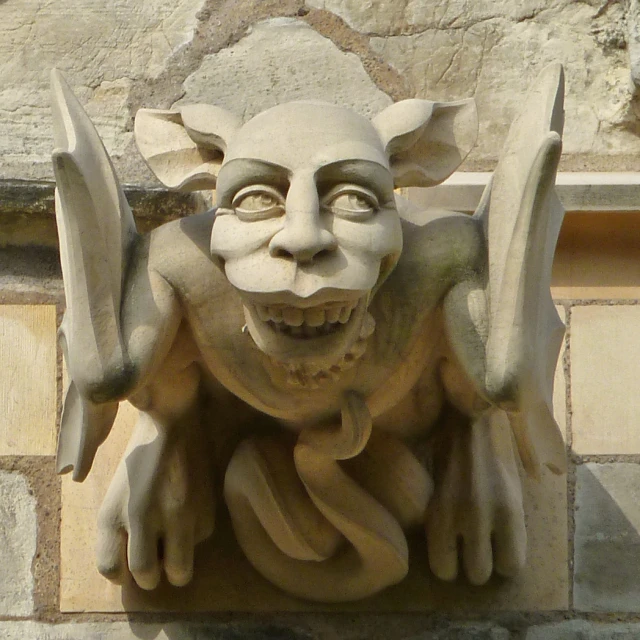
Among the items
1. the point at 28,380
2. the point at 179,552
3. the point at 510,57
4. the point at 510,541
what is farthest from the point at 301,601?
the point at 510,57

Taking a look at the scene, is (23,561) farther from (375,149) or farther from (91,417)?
(375,149)

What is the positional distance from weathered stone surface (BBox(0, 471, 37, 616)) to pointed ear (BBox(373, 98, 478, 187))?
798 mm

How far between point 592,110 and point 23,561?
109 cm

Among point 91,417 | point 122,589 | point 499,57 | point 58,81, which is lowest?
point 122,589

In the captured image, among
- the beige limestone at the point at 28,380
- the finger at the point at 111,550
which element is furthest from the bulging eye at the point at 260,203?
the beige limestone at the point at 28,380

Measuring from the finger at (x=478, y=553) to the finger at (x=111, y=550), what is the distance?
1.53 ft

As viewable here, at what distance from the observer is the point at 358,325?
2.26 meters

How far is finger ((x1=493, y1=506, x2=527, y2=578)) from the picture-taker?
2.62 m

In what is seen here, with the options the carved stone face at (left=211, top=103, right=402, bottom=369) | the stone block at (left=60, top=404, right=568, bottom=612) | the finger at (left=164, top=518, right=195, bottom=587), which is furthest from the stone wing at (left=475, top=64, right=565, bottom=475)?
the finger at (left=164, top=518, right=195, bottom=587)

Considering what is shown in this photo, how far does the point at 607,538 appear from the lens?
2756 mm

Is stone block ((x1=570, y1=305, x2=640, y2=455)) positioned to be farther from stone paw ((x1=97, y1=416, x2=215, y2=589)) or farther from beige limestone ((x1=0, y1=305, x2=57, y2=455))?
beige limestone ((x1=0, y1=305, x2=57, y2=455))

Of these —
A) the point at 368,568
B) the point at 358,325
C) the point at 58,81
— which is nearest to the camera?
the point at 358,325

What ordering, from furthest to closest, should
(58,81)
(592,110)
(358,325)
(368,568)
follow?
(592,110) < (368,568) < (58,81) < (358,325)

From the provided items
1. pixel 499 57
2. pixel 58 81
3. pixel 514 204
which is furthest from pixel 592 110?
pixel 58 81
